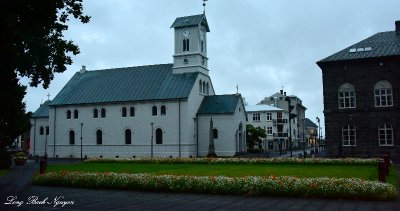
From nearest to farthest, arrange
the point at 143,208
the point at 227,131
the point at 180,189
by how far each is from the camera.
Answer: the point at 143,208 < the point at 180,189 < the point at 227,131

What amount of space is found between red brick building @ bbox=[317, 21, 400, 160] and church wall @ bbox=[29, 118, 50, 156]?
50.4m

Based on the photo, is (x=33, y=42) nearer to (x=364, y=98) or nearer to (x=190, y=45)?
(x=364, y=98)

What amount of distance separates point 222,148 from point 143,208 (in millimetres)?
43716

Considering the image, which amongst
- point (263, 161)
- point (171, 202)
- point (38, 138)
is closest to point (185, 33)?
point (263, 161)

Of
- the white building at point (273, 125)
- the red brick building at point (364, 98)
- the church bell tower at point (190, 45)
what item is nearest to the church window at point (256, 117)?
the white building at point (273, 125)

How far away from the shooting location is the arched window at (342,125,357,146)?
44531 millimetres

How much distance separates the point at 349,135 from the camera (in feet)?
147

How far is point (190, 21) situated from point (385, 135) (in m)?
34.0

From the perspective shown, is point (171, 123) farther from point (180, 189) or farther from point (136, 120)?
point (180, 189)

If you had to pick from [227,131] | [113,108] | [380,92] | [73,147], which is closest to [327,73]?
[380,92]

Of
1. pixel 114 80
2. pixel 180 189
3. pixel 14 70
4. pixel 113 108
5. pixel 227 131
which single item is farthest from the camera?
pixel 114 80

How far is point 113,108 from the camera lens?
6341 cm

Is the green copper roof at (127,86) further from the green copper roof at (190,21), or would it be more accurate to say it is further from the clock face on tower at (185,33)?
the green copper roof at (190,21)

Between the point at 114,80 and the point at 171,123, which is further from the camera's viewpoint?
the point at 114,80
